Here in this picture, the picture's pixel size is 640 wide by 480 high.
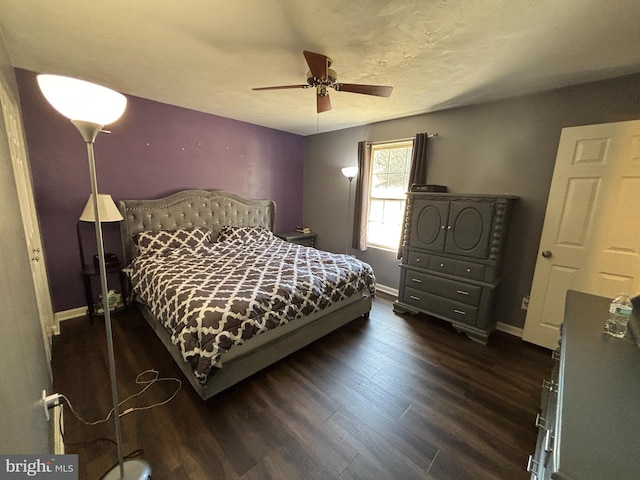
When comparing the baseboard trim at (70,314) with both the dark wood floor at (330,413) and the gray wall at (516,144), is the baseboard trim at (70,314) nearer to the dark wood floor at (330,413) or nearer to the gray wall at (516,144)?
the dark wood floor at (330,413)

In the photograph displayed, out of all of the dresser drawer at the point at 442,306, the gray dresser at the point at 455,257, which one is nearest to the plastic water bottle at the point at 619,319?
the gray dresser at the point at 455,257

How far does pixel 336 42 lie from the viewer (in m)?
1.76

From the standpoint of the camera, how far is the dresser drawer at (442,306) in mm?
2705

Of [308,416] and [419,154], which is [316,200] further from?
[308,416]

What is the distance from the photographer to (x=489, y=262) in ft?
8.41

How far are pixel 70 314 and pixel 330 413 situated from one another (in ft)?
9.88

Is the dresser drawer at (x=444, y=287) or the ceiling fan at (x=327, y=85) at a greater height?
the ceiling fan at (x=327, y=85)

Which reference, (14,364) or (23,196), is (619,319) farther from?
(23,196)

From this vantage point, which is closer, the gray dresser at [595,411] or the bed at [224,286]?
the gray dresser at [595,411]

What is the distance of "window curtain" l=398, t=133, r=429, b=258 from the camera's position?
323 centimetres

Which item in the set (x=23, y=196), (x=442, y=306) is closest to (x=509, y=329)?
(x=442, y=306)

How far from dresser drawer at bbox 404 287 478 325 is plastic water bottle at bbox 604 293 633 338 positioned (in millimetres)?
1505

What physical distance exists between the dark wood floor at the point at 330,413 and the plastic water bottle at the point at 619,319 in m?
0.90

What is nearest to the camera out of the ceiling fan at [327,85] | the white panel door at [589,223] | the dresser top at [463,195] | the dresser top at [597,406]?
Answer: the dresser top at [597,406]
